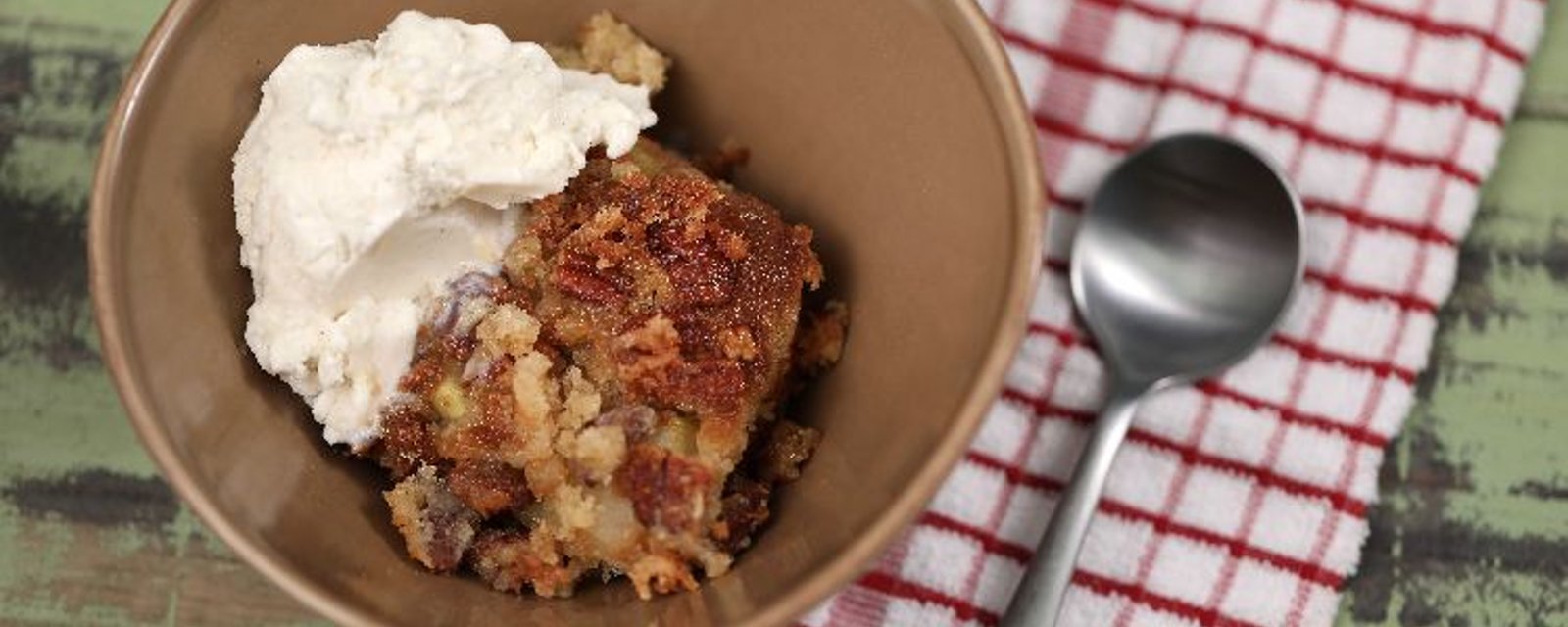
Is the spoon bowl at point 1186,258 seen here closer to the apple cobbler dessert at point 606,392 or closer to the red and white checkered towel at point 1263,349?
the red and white checkered towel at point 1263,349

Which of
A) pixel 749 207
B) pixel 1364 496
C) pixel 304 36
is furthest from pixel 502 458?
pixel 1364 496

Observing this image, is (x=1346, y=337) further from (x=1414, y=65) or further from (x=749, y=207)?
(x=749, y=207)

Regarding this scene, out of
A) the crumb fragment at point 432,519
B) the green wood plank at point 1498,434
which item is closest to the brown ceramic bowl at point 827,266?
the crumb fragment at point 432,519

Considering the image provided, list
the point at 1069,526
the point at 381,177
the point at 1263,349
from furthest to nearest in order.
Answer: the point at 1263,349 < the point at 1069,526 < the point at 381,177

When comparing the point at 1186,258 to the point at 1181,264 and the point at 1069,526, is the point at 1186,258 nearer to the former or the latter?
the point at 1181,264

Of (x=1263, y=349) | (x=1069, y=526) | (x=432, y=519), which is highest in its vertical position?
(x=1263, y=349)

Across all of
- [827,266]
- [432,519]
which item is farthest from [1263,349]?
[432,519]

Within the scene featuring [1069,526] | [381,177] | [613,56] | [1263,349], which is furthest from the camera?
[1263,349]

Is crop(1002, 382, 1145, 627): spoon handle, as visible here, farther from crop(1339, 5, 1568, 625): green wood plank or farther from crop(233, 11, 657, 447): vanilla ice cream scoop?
Result: crop(233, 11, 657, 447): vanilla ice cream scoop
